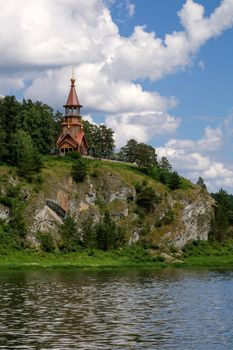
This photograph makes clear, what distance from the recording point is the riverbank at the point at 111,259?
321 feet

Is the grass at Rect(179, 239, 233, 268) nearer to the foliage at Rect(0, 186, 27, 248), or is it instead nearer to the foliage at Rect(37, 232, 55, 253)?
the foliage at Rect(37, 232, 55, 253)

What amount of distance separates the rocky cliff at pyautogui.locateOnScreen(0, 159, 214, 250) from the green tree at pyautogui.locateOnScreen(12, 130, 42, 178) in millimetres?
1830

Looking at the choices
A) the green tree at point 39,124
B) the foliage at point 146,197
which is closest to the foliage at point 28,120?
the green tree at point 39,124

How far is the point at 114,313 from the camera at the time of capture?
4728 cm

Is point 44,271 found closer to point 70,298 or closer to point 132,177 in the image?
point 70,298

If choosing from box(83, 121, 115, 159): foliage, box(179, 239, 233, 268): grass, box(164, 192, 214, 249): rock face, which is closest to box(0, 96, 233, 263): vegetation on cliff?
box(164, 192, 214, 249): rock face

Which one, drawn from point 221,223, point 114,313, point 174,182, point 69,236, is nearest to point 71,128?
point 174,182

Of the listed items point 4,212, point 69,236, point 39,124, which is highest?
point 39,124

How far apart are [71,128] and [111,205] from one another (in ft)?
71.6

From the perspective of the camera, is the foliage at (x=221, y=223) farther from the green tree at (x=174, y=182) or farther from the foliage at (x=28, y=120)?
the foliage at (x=28, y=120)

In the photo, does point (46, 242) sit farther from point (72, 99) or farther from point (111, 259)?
point (72, 99)

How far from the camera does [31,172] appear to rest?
117375 millimetres

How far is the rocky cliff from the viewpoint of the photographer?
114562mm

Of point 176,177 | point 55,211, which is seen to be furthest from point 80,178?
point 176,177
